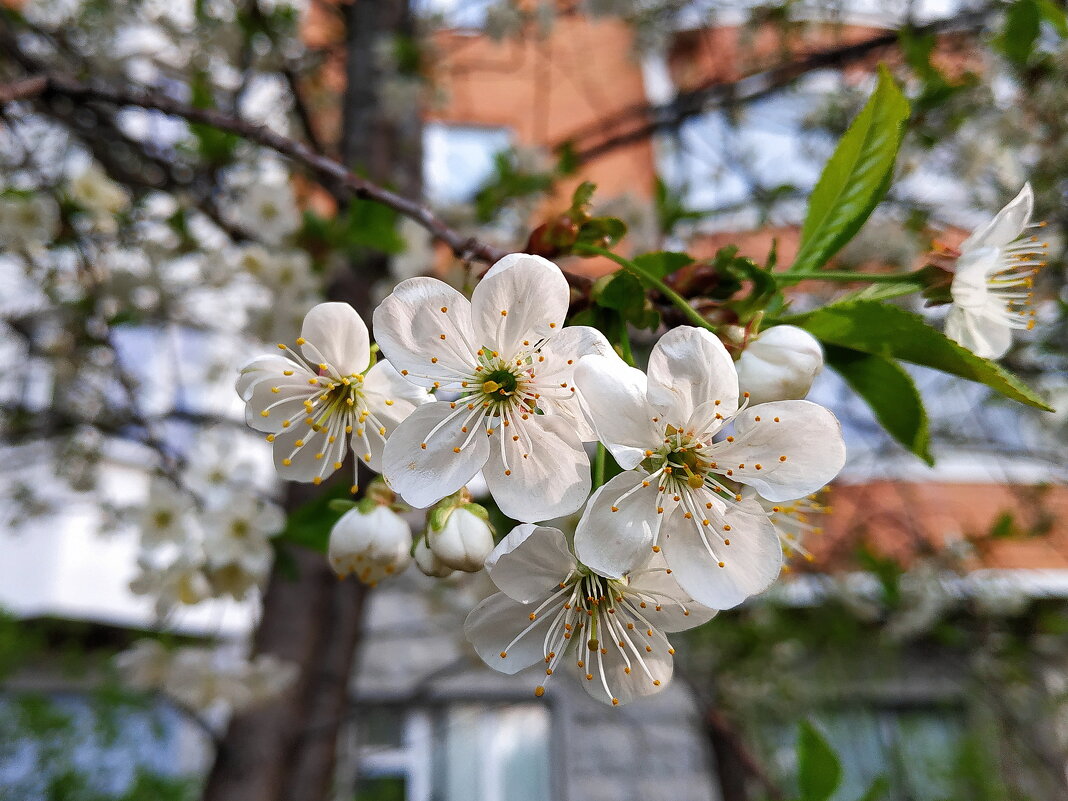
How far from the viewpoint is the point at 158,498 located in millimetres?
1315

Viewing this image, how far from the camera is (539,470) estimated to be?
0.66 m

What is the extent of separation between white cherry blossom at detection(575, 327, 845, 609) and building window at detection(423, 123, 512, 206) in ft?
8.57

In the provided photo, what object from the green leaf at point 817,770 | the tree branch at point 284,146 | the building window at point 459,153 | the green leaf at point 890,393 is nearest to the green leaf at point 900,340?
the green leaf at point 890,393

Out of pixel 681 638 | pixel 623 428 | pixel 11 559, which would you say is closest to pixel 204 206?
pixel 623 428

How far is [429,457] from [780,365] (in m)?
0.33

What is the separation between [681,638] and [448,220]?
232 cm

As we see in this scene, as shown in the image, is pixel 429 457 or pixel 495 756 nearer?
pixel 429 457

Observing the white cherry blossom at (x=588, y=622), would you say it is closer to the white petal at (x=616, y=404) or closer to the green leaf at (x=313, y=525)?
the white petal at (x=616, y=404)

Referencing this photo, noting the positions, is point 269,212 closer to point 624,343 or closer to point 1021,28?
point 624,343

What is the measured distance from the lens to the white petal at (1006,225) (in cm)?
76

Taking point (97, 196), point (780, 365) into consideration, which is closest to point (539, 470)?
point (780, 365)

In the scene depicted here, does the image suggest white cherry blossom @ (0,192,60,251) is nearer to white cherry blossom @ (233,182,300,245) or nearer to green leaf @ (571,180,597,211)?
white cherry blossom @ (233,182,300,245)

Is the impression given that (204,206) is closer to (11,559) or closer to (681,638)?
(681,638)

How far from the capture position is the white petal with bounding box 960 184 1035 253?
0.76 m
